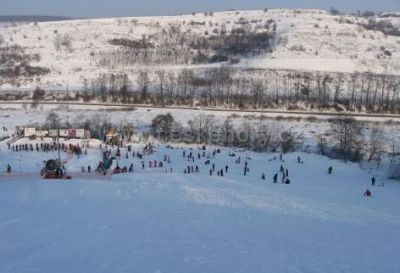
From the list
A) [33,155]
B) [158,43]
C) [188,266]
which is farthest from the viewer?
[158,43]

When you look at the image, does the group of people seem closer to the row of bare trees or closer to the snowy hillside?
the row of bare trees

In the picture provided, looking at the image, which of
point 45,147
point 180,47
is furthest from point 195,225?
point 180,47

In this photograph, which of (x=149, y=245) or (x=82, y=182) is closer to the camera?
(x=149, y=245)

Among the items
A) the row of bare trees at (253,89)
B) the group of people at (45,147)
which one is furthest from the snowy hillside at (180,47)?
the group of people at (45,147)

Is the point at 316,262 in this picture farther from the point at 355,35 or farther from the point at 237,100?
the point at 355,35

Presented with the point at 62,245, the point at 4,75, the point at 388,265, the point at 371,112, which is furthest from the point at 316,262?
the point at 4,75
